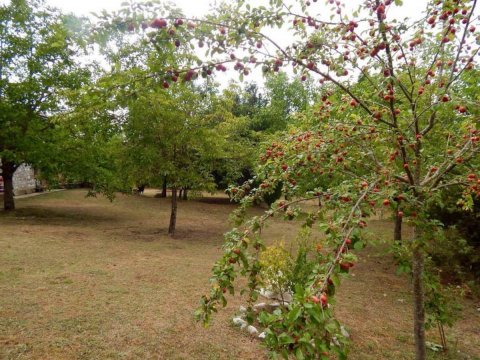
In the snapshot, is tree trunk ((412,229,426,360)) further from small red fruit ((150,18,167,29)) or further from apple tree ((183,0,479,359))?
small red fruit ((150,18,167,29))

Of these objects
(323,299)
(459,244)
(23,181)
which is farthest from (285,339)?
(23,181)

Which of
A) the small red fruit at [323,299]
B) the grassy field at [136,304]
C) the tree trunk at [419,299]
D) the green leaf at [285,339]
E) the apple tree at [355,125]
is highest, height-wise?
the apple tree at [355,125]

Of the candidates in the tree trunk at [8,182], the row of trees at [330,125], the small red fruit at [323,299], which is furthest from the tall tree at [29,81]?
the small red fruit at [323,299]

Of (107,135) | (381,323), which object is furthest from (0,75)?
(381,323)

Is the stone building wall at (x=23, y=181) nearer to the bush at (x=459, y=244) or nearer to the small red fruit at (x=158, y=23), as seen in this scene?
the bush at (x=459, y=244)

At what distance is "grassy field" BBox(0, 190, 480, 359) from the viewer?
13.6ft

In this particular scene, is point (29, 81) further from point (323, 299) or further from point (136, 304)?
point (323, 299)

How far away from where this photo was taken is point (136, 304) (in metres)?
5.43

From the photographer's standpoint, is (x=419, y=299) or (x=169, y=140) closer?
(x=419, y=299)

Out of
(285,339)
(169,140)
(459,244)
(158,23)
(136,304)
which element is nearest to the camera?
(285,339)

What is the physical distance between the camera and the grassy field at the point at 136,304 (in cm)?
416

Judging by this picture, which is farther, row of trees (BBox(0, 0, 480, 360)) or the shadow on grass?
the shadow on grass

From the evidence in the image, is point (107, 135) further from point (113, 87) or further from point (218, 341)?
point (113, 87)

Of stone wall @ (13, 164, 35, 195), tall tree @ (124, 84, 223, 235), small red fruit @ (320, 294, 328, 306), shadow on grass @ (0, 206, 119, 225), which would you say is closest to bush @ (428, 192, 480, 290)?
small red fruit @ (320, 294, 328, 306)
